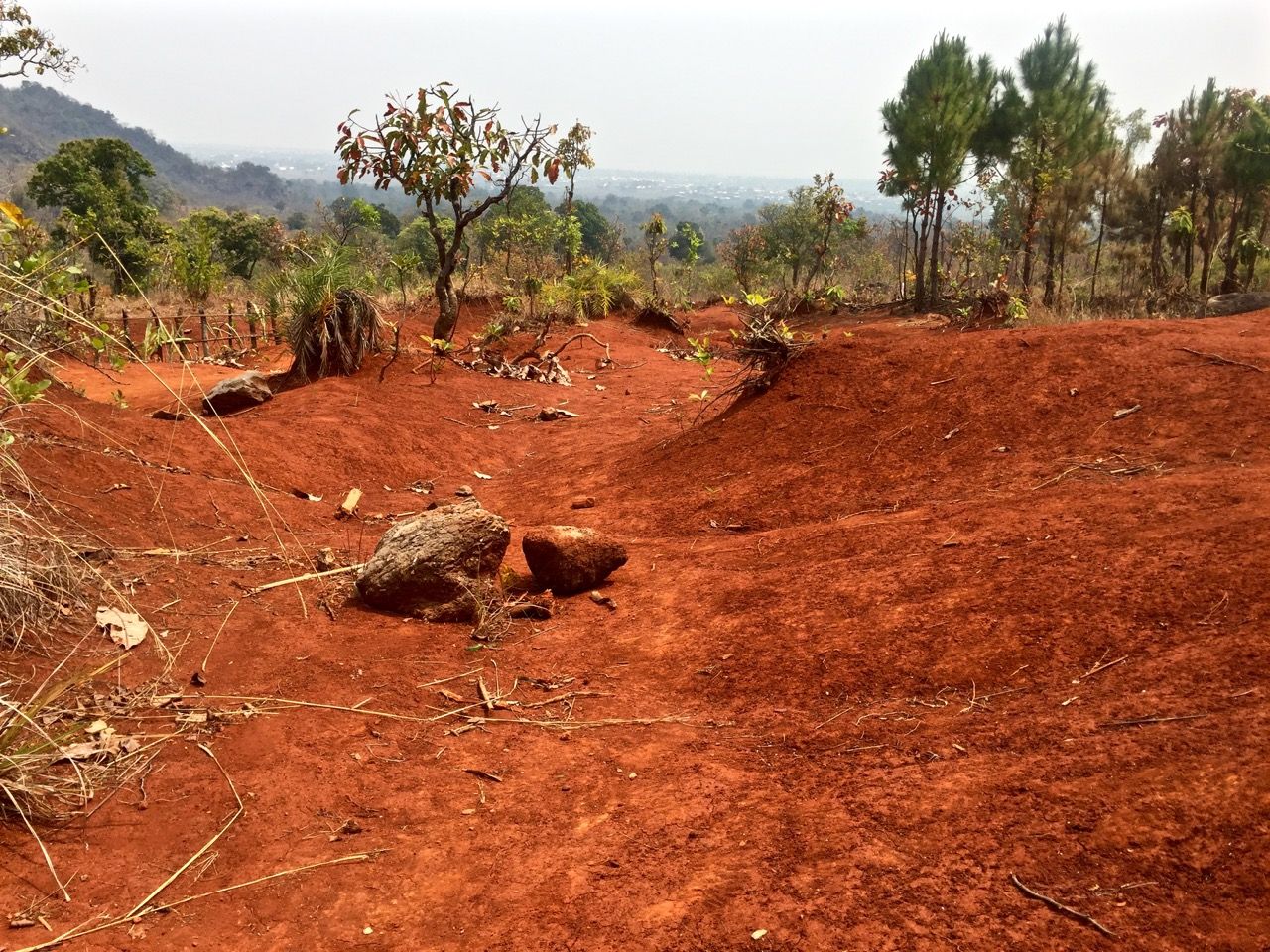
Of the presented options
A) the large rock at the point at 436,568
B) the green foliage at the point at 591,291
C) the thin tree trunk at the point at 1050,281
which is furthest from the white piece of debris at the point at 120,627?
the thin tree trunk at the point at 1050,281

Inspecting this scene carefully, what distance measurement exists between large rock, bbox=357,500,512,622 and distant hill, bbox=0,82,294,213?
94.1 metres

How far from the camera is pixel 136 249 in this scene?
2133 cm

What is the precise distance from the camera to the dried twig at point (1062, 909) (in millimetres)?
1547

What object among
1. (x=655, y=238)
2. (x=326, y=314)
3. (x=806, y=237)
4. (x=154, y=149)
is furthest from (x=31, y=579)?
(x=154, y=149)

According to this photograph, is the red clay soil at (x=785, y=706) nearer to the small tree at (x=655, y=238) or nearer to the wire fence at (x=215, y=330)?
the wire fence at (x=215, y=330)

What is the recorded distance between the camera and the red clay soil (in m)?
1.80

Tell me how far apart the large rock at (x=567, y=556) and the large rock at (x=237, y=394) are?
5.30m

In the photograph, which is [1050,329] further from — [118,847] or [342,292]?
[342,292]

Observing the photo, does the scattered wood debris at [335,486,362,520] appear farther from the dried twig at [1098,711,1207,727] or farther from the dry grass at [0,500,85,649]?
the dried twig at [1098,711,1207,727]

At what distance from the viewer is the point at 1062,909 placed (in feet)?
5.31

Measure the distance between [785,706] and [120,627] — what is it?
2.48 m

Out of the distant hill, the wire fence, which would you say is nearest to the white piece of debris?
the wire fence

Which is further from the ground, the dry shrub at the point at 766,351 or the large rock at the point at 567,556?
the dry shrub at the point at 766,351

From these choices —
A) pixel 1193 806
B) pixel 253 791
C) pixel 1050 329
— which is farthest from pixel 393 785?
pixel 1050 329
